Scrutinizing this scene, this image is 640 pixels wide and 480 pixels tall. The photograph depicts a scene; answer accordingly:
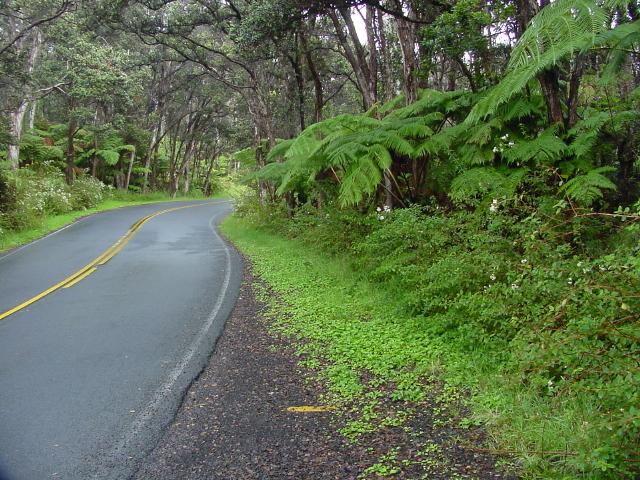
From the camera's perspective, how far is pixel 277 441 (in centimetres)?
436

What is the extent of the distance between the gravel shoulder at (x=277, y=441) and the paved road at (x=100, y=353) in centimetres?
29

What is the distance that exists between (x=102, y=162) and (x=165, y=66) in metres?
7.99

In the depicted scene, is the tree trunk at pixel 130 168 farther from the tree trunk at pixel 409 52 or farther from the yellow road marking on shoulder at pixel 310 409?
the yellow road marking on shoulder at pixel 310 409

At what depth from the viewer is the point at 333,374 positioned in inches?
221

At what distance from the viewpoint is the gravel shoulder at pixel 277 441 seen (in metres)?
3.86

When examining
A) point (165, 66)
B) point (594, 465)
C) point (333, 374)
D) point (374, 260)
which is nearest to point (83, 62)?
point (165, 66)

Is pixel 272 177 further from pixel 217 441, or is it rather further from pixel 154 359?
pixel 217 441

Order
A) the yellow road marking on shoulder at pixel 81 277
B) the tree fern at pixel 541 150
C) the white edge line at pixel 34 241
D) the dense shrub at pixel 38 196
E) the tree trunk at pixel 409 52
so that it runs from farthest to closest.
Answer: the dense shrub at pixel 38 196 < the white edge line at pixel 34 241 < the yellow road marking on shoulder at pixel 81 277 < the tree trunk at pixel 409 52 < the tree fern at pixel 541 150

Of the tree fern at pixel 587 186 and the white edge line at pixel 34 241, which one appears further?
the white edge line at pixel 34 241

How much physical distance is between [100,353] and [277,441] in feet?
11.0

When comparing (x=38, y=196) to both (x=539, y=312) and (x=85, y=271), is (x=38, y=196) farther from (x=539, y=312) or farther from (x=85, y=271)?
(x=539, y=312)

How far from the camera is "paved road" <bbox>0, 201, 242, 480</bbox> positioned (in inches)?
174

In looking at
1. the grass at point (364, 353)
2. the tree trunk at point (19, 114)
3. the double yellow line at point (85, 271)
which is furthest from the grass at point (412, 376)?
the tree trunk at point (19, 114)

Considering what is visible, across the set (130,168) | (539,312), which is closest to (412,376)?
(539,312)
